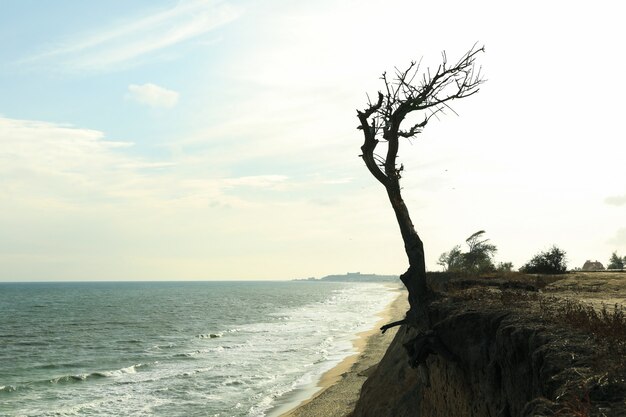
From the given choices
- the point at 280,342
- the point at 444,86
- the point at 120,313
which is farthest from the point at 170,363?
the point at 120,313

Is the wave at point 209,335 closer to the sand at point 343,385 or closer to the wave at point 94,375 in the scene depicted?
the sand at point 343,385

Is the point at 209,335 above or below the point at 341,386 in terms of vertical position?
below

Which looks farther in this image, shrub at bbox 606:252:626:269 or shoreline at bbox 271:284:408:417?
shrub at bbox 606:252:626:269

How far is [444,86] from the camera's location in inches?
491

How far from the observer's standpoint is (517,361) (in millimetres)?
7574

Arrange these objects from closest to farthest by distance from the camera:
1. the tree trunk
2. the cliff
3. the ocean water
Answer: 1. the cliff
2. the tree trunk
3. the ocean water

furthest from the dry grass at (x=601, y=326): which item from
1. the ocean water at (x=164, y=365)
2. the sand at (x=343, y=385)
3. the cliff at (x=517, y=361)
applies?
the ocean water at (x=164, y=365)

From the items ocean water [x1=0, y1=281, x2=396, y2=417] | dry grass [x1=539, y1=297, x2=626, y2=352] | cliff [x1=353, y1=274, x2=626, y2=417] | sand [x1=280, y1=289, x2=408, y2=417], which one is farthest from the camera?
ocean water [x1=0, y1=281, x2=396, y2=417]

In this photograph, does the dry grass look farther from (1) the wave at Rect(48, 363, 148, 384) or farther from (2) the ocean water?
(1) the wave at Rect(48, 363, 148, 384)

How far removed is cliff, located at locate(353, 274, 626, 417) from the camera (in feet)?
16.6

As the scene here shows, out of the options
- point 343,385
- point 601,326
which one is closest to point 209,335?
point 343,385

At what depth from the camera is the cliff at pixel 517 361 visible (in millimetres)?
5070

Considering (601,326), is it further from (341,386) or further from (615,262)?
(615,262)

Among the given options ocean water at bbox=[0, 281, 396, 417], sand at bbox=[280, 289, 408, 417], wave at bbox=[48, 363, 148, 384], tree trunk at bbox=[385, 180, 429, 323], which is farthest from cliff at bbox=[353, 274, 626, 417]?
wave at bbox=[48, 363, 148, 384]
